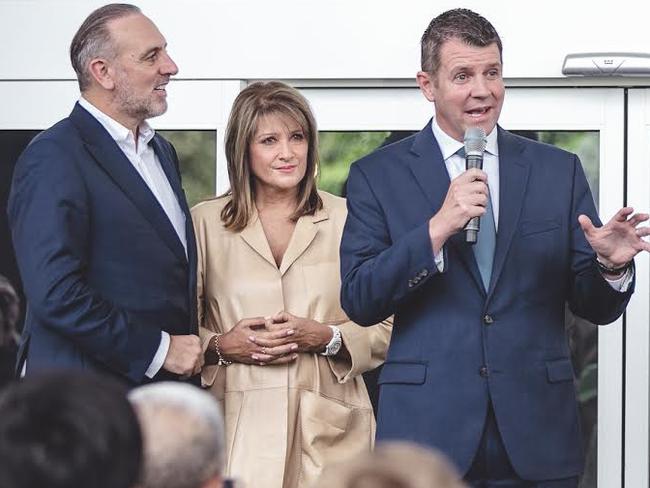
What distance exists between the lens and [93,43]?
4652mm

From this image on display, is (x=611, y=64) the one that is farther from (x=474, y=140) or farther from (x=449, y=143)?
(x=474, y=140)

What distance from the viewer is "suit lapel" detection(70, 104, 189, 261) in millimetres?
4426

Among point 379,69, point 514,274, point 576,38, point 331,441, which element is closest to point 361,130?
point 379,69

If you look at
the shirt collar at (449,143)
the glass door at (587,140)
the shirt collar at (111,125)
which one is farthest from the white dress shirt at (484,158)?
the glass door at (587,140)

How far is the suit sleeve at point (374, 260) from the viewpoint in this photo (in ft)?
13.0

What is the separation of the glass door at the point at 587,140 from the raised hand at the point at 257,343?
1.59 m

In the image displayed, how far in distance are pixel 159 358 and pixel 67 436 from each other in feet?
6.93

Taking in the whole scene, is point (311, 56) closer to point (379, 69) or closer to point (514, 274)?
point (379, 69)

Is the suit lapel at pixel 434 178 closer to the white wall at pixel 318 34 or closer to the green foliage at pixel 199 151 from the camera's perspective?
the white wall at pixel 318 34

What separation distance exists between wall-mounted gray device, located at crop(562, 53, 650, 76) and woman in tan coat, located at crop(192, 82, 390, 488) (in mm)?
1332

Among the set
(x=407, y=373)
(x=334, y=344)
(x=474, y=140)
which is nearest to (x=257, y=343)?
(x=334, y=344)

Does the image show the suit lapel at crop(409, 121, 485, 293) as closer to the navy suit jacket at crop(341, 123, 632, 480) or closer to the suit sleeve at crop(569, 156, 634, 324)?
the navy suit jacket at crop(341, 123, 632, 480)

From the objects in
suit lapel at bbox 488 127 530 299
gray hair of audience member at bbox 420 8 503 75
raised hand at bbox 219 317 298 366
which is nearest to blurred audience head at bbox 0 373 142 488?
suit lapel at bbox 488 127 530 299

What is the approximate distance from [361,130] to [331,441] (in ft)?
5.52
